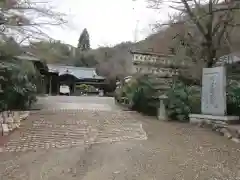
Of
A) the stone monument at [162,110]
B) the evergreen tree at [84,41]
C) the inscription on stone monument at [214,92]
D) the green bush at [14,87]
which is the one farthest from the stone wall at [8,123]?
the evergreen tree at [84,41]

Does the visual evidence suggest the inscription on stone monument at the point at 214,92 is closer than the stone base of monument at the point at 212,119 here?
No

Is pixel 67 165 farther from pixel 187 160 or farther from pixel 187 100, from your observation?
pixel 187 100

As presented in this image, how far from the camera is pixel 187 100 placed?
11562 mm

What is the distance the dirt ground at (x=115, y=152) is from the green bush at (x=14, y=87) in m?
2.96

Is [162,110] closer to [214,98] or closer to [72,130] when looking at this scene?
[214,98]

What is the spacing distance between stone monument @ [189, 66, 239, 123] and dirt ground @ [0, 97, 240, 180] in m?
0.67

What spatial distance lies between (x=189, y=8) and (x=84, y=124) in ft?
22.8

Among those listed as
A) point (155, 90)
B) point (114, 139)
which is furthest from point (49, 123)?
point (155, 90)

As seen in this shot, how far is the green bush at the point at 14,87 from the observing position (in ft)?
42.3

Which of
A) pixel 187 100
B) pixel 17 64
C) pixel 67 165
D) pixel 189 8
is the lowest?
pixel 67 165

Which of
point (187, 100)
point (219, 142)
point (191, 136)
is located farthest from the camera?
point (187, 100)

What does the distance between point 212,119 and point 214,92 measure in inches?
34.4

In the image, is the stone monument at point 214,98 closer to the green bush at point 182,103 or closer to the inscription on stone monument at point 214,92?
the inscription on stone monument at point 214,92

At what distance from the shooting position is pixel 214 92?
1006cm
